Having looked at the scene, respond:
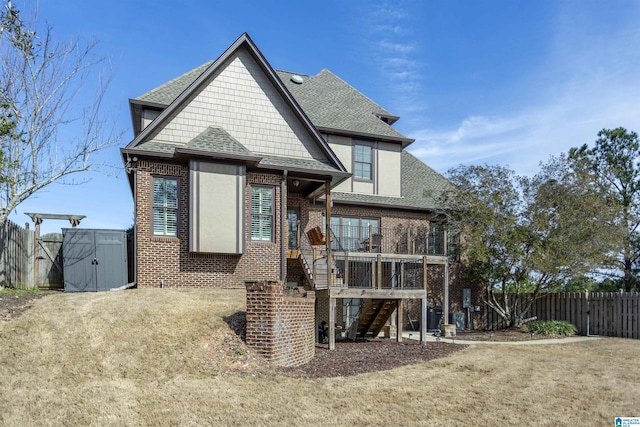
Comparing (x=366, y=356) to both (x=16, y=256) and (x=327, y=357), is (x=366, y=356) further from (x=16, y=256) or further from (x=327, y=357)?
(x=16, y=256)

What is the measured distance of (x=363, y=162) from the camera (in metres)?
22.2

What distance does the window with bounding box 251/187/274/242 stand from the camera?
17.1 m

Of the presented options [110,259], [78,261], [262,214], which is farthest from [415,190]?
[78,261]

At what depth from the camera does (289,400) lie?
28.8ft

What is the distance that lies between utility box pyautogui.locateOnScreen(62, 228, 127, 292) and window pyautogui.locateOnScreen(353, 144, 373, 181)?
9.98 metres

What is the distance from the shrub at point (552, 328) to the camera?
66.6 feet

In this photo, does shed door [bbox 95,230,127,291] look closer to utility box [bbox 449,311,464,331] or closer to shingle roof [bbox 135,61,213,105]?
shingle roof [bbox 135,61,213,105]

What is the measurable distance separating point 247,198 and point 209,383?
8362mm

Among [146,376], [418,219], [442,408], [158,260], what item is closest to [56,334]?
[146,376]

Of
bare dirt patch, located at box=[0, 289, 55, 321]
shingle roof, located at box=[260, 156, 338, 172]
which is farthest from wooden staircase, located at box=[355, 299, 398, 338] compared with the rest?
bare dirt patch, located at box=[0, 289, 55, 321]

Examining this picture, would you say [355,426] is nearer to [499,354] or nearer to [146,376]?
[146,376]

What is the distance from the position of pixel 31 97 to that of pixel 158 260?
19.6 feet

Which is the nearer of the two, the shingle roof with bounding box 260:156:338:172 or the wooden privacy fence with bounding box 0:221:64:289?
the wooden privacy fence with bounding box 0:221:64:289

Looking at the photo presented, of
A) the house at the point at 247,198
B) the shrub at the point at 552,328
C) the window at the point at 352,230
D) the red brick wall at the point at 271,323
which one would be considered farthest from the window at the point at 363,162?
the red brick wall at the point at 271,323
